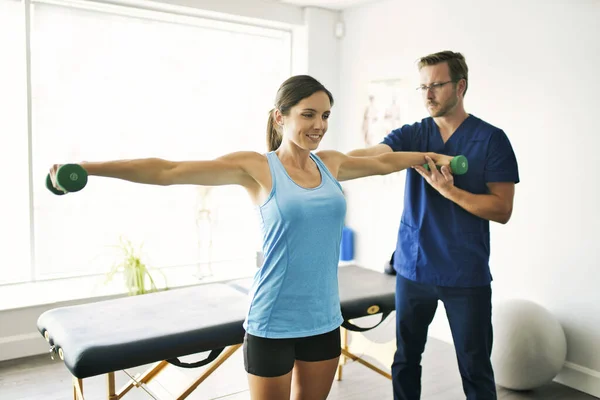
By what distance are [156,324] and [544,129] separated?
2.27 m

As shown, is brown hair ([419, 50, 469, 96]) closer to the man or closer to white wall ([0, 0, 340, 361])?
the man

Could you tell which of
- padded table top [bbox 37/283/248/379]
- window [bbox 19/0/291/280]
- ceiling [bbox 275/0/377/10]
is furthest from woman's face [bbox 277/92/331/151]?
ceiling [bbox 275/0/377/10]

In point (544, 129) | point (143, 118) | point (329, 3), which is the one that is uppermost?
point (329, 3)

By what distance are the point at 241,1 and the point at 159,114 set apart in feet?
3.34

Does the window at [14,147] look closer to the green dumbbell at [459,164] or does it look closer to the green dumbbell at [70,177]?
the green dumbbell at [70,177]

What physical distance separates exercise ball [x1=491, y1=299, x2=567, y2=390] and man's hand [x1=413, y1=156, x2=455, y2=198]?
121 cm

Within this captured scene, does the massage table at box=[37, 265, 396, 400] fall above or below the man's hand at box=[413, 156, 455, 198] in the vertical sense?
below

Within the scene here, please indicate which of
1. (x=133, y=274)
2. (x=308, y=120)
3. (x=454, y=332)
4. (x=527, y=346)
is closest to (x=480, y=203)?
(x=454, y=332)

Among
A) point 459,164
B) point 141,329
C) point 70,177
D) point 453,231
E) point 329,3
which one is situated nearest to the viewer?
point 70,177

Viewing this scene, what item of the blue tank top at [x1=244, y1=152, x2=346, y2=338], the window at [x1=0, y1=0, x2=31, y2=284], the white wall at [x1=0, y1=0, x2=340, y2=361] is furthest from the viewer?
the white wall at [x1=0, y1=0, x2=340, y2=361]

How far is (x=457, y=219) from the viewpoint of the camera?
2.09 meters

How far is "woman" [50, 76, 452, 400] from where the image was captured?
1.53 m

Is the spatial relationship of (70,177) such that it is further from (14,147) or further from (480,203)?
(14,147)

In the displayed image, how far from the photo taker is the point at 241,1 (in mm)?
4102
